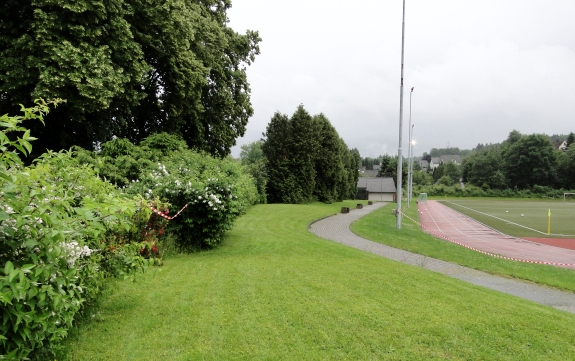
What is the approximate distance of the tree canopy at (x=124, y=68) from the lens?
13.9m

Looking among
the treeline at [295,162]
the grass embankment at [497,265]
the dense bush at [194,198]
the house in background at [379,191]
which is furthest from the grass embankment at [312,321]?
→ the house in background at [379,191]

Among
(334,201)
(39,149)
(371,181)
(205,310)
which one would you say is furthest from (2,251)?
(371,181)

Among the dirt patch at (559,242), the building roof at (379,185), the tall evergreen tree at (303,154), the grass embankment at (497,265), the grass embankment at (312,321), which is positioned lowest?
the dirt patch at (559,242)

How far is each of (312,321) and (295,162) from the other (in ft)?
119

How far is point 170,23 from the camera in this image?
57.5 ft

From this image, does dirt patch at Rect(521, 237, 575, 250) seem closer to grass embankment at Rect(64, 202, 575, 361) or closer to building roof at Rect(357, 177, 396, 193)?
grass embankment at Rect(64, 202, 575, 361)

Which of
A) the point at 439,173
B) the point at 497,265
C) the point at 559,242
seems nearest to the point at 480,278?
the point at 497,265

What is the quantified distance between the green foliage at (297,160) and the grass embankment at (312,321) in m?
32.7

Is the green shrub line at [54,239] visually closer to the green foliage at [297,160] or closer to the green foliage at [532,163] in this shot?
the green foliage at [297,160]

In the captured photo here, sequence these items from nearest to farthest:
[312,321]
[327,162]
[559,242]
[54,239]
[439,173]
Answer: [54,239] → [312,321] → [559,242] → [327,162] → [439,173]

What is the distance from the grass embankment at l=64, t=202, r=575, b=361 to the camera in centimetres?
442

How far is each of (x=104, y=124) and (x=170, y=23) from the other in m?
6.30

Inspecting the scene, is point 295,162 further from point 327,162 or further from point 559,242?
point 559,242

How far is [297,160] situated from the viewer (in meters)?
41.4
